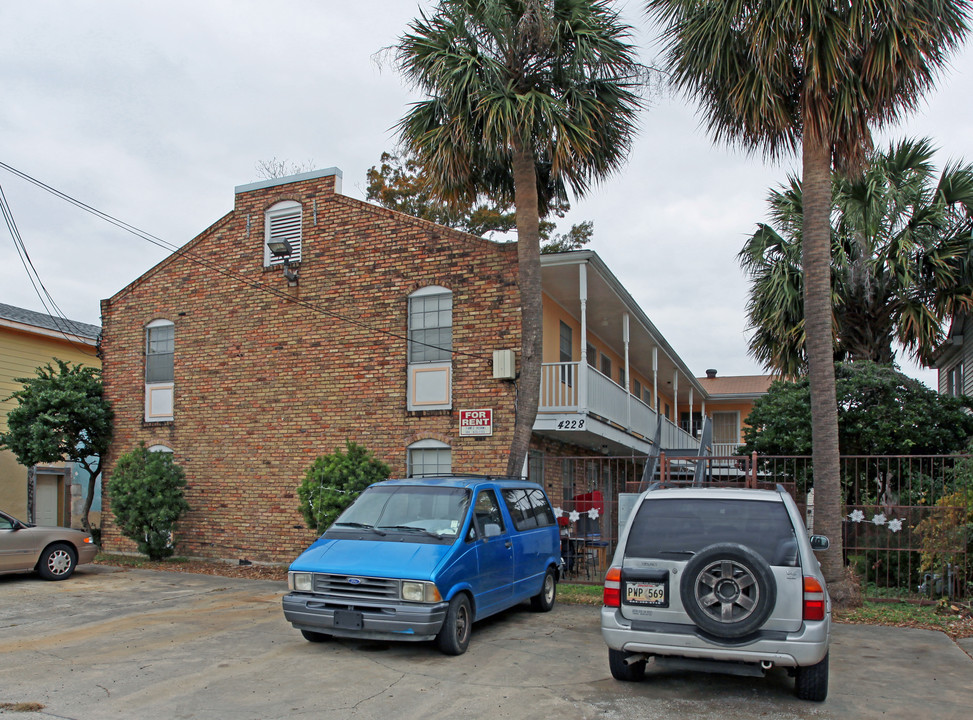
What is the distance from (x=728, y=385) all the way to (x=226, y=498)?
27.8 metres

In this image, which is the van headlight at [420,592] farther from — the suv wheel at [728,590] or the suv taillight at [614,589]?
the suv wheel at [728,590]

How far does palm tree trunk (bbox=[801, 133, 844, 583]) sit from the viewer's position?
411 inches

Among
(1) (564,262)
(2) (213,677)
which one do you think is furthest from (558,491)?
(2) (213,677)

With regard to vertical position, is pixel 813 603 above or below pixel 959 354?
below

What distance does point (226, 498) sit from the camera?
16.5m

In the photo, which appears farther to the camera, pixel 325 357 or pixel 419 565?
pixel 325 357

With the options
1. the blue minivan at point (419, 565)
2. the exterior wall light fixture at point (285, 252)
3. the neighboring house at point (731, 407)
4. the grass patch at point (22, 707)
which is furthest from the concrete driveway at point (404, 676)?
the neighboring house at point (731, 407)

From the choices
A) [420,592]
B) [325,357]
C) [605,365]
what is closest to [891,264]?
[605,365]

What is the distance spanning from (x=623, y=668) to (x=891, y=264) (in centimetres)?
1270

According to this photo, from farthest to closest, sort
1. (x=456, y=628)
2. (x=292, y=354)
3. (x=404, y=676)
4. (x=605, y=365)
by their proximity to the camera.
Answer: (x=605, y=365) → (x=292, y=354) → (x=456, y=628) → (x=404, y=676)

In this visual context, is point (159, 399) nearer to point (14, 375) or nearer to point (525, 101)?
point (14, 375)

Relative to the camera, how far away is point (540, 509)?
415 inches

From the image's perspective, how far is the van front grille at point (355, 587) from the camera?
7492 mm

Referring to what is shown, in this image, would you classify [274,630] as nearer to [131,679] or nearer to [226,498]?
[131,679]
